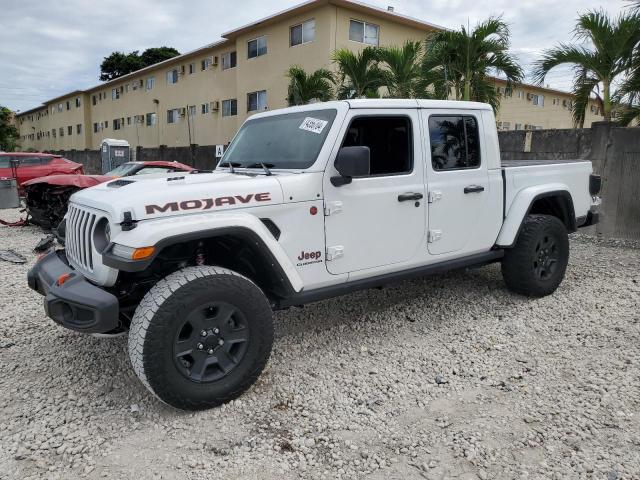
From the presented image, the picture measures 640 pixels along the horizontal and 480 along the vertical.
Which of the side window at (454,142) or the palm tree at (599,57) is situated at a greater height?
the palm tree at (599,57)

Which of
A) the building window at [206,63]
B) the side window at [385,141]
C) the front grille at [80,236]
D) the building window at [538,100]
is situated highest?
the building window at [206,63]

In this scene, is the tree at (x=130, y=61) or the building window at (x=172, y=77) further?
the tree at (x=130, y=61)

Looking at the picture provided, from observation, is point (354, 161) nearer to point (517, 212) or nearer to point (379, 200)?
point (379, 200)

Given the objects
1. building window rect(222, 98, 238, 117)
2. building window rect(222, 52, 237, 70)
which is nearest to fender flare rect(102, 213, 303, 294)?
building window rect(222, 98, 238, 117)

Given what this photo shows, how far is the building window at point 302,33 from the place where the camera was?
1919 cm

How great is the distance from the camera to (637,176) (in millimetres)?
7582

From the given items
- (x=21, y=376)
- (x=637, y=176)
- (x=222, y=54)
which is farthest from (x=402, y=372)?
(x=222, y=54)

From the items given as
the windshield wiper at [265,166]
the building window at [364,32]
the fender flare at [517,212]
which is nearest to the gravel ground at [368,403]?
the fender flare at [517,212]

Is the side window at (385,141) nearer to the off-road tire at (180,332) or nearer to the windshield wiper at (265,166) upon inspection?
the windshield wiper at (265,166)

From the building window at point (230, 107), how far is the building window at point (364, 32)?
793cm

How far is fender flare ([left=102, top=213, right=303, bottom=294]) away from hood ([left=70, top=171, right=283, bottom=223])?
0.06 m

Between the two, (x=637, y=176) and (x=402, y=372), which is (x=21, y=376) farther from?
(x=637, y=176)

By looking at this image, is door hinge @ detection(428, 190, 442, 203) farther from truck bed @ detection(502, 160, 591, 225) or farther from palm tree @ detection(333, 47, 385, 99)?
palm tree @ detection(333, 47, 385, 99)

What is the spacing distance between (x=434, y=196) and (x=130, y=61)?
5183 centimetres
